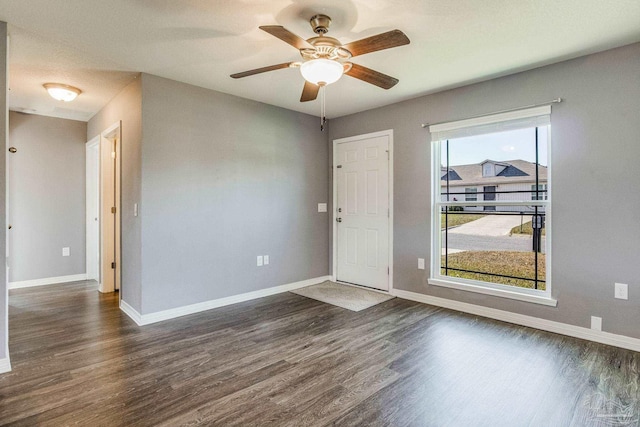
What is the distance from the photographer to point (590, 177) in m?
Answer: 2.86

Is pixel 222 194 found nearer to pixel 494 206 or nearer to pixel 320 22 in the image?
pixel 320 22

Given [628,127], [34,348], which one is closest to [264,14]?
[628,127]

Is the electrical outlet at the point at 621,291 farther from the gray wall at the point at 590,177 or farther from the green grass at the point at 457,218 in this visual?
the green grass at the point at 457,218

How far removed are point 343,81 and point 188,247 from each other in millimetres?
2423

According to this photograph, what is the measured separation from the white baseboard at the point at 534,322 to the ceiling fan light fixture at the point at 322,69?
282 centimetres

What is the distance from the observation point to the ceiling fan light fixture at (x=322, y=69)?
83.6 inches

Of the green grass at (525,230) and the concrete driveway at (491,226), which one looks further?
the concrete driveway at (491,226)

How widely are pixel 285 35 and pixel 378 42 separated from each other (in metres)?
0.55

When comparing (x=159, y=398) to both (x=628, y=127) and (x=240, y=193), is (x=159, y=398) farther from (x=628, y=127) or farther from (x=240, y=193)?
(x=628, y=127)

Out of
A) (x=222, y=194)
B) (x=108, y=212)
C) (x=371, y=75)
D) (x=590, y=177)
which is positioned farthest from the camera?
(x=108, y=212)

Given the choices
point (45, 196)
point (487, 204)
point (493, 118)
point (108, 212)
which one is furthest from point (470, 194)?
point (45, 196)

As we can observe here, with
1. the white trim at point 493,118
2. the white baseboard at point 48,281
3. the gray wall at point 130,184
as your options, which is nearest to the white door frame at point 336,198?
the white trim at point 493,118

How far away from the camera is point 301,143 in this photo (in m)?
4.73

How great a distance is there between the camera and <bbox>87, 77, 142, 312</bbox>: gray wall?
3326 mm
